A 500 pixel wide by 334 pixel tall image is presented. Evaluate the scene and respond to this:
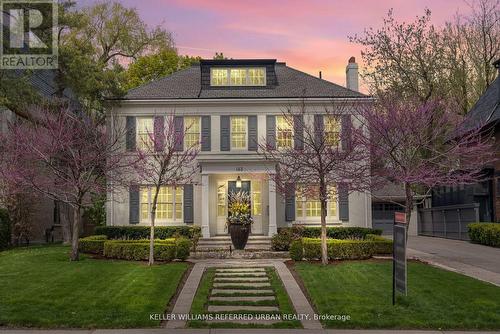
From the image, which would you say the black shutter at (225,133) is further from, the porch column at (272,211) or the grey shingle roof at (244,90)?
the porch column at (272,211)

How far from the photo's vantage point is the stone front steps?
397 inches

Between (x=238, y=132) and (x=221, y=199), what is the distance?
3.12 metres

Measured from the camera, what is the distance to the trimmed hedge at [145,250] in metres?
16.4

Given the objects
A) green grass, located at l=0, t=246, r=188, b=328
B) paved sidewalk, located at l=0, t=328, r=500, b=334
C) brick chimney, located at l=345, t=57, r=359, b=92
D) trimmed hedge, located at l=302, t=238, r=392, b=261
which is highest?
brick chimney, located at l=345, t=57, r=359, b=92

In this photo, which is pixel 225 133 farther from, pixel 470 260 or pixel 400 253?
pixel 400 253

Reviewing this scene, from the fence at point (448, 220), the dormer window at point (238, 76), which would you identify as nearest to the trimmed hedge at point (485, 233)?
the fence at point (448, 220)

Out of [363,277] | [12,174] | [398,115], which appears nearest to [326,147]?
[398,115]

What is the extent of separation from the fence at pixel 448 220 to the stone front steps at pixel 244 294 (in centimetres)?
1716

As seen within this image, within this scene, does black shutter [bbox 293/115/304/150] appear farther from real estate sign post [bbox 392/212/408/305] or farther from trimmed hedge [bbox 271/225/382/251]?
real estate sign post [bbox 392/212/408/305]

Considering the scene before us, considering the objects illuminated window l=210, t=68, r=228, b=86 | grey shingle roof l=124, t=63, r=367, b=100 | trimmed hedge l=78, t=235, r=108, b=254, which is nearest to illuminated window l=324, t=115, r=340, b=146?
grey shingle roof l=124, t=63, r=367, b=100

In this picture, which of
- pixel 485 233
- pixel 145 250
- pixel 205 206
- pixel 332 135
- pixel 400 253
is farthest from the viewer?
pixel 485 233

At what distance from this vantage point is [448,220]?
31.2 meters

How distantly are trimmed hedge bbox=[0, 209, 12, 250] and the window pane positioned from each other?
39.0ft

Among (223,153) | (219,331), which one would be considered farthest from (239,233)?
(219,331)
